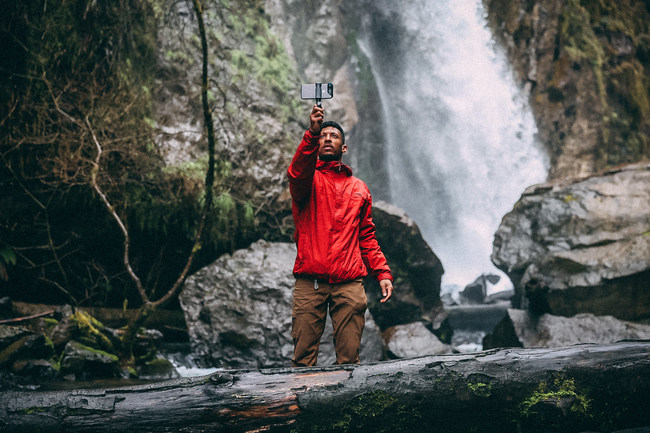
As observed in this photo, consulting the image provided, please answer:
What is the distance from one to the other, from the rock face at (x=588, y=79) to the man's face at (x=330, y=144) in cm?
1392

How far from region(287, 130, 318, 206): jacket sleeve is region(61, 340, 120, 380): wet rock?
434 centimetres

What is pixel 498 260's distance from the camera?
10.4m

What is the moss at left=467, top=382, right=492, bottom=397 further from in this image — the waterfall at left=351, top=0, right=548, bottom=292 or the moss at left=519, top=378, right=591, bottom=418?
the waterfall at left=351, top=0, right=548, bottom=292

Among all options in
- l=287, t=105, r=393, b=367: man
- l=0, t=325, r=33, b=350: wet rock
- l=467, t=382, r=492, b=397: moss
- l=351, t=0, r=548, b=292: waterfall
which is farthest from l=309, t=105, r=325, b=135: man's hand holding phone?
l=351, t=0, r=548, b=292: waterfall

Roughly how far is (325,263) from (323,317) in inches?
16.7

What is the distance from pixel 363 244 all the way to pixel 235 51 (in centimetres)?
914

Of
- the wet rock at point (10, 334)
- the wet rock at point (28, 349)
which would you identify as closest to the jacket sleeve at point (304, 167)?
the wet rock at point (28, 349)

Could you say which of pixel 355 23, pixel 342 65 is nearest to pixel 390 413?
pixel 342 65

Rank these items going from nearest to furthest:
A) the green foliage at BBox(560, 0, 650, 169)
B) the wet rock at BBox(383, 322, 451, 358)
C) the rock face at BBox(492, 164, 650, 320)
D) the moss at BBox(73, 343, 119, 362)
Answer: the moss at BBox(73, 343, 119, 362)
the rock face at BBox(492, 164, 650, 320)
the wet rock at BBox(383, 322, 451, 358)
the green foliage at BBox(560, 0, 650, 169)

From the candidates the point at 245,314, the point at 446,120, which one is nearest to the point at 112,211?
the point at 245,314

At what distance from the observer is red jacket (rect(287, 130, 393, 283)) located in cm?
338

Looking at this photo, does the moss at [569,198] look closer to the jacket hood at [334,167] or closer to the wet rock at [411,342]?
the wet rock at [411,342]

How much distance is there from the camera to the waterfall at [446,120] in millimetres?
19828

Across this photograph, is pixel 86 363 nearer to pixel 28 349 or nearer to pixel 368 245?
pixel 28 349
